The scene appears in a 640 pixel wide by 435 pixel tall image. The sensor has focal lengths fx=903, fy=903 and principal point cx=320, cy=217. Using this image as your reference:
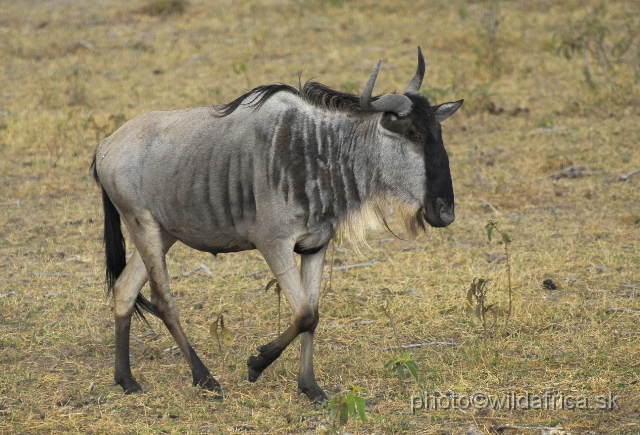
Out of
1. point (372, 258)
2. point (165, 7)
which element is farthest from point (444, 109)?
point (165, 7)

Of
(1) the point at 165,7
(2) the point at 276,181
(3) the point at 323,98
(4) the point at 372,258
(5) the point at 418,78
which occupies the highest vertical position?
(1) the point at 165,7

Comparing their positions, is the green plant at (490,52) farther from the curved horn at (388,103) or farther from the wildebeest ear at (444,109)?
the curved horn at (388,103)

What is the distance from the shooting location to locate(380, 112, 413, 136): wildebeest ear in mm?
4656

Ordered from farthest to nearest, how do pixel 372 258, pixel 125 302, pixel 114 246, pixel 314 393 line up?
pixel 372 258 < pixel 114 246 < pixel 125 302 < pixel 314 393

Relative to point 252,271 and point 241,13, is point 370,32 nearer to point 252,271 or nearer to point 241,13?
point 241,13

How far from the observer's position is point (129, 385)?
495 centimetres

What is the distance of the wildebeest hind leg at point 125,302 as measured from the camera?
5039mm

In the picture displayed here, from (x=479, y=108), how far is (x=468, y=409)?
22.4 feet

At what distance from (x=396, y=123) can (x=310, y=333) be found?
1206 mm

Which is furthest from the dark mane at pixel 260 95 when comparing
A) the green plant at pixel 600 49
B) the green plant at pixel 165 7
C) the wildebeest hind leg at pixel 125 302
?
the green plant at pixel 165 7

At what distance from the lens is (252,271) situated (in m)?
6.93

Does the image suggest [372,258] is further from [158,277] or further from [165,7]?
[165,7]

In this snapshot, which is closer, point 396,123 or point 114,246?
point 396,123

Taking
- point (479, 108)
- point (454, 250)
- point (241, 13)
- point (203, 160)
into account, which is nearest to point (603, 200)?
point (454, 250)
